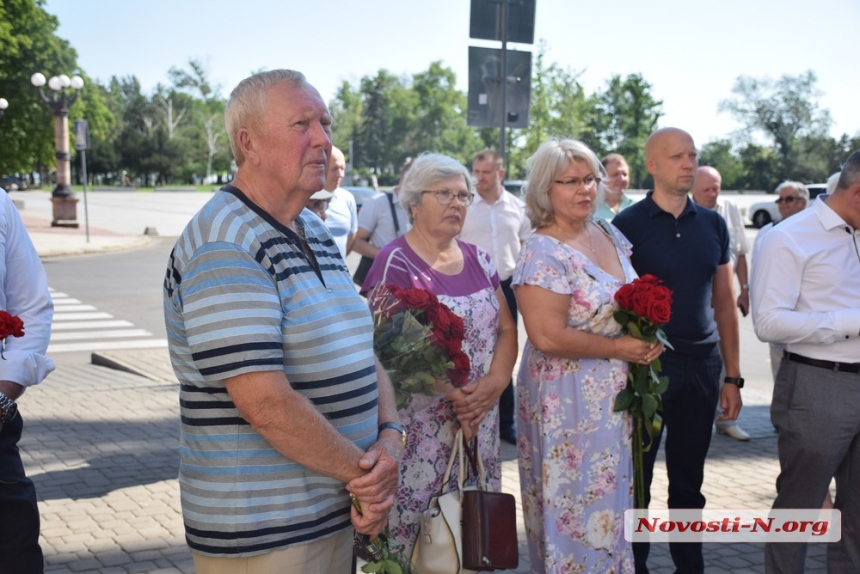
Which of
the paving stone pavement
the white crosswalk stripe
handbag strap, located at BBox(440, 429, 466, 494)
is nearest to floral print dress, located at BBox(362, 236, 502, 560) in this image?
handbag strap, located at BBox(440, 429, 466, 494)

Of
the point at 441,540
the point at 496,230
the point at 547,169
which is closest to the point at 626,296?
the point at 547,169

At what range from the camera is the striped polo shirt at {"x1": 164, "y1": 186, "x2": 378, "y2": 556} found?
2107 millimetres

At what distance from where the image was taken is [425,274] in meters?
3.96

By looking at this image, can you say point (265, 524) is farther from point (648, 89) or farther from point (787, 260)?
point (648, 89)

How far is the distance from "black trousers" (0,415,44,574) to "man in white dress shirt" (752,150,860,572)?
10.0 feet

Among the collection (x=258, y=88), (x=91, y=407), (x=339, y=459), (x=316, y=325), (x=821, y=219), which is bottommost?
(x=91, y=407)

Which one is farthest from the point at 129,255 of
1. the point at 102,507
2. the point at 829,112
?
the point at 829,112

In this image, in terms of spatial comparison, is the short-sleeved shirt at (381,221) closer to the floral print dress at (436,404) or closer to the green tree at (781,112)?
the floral print dress at (436,404)

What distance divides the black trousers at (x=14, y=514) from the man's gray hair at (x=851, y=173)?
3.51 metres

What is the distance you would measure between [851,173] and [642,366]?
4.16 feet

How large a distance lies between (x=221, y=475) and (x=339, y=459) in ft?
1.03

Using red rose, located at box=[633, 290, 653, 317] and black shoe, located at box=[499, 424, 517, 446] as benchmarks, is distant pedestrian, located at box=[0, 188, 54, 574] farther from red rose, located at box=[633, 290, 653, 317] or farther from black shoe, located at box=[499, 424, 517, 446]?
black shoe, located at box=[499, 424, 517, 446]

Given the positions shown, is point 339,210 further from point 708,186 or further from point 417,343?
point 417,343

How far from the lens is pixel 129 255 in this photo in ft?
75.9
